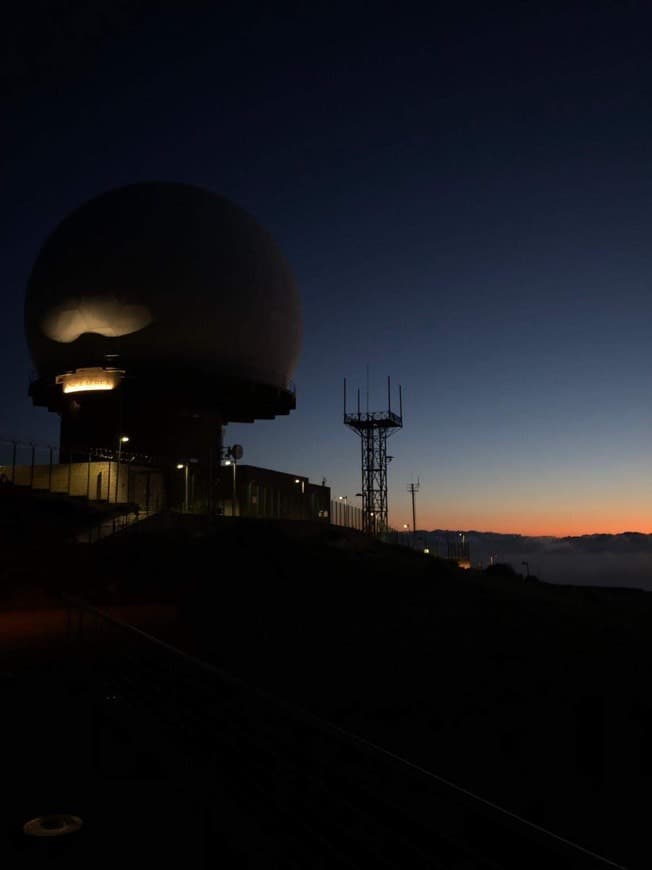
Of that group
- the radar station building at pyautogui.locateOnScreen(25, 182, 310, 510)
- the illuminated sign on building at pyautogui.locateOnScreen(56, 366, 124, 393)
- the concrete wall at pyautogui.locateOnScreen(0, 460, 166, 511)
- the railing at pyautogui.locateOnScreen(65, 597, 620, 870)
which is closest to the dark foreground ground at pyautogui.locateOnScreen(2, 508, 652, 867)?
the railing at pyautogui.locateOnScreen(65, 597, 620, 870)

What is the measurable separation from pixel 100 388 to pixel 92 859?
3495 centimetres

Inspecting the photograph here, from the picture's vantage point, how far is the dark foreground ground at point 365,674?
257 inches

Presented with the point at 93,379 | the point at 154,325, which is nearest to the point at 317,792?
the point at 154,325

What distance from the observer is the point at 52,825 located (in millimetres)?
5113

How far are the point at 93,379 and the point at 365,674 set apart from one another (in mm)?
28056

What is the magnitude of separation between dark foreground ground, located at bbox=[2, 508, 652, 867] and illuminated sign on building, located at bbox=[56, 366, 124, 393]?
11.2 meters

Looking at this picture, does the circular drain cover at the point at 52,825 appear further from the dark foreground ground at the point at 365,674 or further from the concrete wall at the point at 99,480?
the concrete wall at the point at 99,480

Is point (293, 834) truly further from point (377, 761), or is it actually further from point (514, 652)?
point (514, 652)

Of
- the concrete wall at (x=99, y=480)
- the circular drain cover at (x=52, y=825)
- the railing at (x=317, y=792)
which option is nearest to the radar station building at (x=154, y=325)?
the concrete wall at (x=99, y=480)

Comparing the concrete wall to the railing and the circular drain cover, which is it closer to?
the railing

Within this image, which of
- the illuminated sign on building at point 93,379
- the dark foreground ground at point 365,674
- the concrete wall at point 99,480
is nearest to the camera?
the dark foreground ground at point 365,674

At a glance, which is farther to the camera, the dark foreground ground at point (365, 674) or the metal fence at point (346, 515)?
the metal fence at point (346, 515)

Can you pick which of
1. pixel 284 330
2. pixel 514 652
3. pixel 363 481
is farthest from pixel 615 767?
pixel 363 481

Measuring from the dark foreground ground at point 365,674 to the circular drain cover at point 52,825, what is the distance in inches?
4.5
